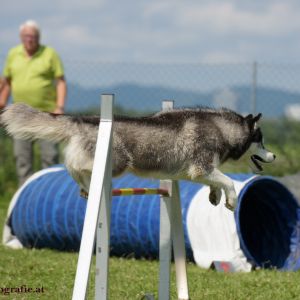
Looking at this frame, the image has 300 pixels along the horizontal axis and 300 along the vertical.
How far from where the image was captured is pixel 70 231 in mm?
7953

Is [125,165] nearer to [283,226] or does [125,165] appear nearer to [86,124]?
[86,124]

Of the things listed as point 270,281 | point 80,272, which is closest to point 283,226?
point 270,281

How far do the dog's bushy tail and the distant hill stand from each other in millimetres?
7465

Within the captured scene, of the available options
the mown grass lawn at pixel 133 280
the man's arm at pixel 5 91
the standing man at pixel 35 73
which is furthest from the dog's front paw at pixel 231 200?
the man's arm at pixel 5 91

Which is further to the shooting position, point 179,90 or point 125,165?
point 179,90

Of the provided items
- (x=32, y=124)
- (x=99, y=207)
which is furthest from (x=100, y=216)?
(x=32, y=124)

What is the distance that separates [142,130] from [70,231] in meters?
3.46

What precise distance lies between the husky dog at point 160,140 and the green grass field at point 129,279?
0.95 feet

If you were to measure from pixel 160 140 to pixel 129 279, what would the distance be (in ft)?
6.54

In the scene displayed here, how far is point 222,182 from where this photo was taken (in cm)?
481

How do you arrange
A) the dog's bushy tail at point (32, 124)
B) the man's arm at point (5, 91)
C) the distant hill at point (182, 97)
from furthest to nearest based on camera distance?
the distant hill at point (182, 97) → the man's arm at point (5, 91) → the dog's bushy tail at point (32, 124)

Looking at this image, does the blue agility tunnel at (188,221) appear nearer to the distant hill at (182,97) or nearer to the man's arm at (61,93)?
the man's arm at (61,93)

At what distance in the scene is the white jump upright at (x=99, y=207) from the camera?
408 cm

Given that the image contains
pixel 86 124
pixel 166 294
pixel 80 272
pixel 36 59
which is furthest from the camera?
pixel 36 59
